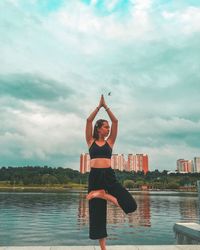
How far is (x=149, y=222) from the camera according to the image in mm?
31562

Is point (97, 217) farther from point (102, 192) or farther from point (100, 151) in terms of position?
point (100, 151)

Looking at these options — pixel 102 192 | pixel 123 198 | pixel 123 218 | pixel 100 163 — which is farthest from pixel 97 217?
pixel 123 218

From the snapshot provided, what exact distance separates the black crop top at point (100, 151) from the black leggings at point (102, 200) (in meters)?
0.24

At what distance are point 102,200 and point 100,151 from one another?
0.87 m

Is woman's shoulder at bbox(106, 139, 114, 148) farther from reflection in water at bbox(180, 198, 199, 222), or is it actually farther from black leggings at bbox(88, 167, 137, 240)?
reflection in water at bbox(180, 198, 199, 222)

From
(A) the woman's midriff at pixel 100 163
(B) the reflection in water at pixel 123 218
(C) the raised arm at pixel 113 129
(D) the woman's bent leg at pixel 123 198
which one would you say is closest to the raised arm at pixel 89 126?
(C) the raised arm at pixel 113 129

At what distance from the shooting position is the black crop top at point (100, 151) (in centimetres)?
616

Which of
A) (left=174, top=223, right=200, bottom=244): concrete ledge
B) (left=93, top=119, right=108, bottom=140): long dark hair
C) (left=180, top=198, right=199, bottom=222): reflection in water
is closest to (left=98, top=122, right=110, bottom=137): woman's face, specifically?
(left=93, top=119, right=108, bottom=140): long dark hair

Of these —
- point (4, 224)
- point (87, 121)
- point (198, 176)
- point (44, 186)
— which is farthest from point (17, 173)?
point (87, 121)

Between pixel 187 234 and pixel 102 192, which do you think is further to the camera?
pixel 187 234

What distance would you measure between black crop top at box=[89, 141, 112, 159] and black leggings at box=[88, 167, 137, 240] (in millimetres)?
237

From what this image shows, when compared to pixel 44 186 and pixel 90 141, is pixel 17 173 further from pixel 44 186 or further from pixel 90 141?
pixel 90 141

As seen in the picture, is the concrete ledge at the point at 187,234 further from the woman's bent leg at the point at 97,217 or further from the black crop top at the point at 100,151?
the black crop top at the point at 100,151

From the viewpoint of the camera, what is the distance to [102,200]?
6.12m
